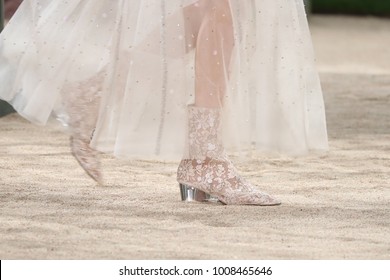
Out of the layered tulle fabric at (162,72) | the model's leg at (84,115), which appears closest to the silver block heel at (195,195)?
the layered tulle fabric at (162,72)

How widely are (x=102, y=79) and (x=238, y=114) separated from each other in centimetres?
42

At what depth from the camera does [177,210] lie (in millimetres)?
3422

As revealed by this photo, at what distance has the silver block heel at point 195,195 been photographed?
3.54 meters

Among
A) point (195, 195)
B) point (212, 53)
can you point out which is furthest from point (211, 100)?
point (195, 195)

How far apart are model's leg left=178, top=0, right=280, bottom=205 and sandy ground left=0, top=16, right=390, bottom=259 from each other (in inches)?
4.0

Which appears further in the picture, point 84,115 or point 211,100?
point 84,115

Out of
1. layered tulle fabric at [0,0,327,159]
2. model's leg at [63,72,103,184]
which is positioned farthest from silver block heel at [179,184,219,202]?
model's leg at [63,72,103,184]

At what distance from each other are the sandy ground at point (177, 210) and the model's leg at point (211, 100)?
0.34ft

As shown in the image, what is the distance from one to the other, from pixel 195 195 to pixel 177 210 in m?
0.14

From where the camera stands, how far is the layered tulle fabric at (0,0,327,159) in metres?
3.39

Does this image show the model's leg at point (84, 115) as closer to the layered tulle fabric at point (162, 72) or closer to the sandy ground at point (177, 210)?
the layered tulle fabric at point (162, 72)

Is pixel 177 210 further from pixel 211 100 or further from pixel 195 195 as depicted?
pixel 211 100

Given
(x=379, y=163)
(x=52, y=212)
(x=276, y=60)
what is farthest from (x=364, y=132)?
(x=52, y=212)

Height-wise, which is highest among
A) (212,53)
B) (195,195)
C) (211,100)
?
(212,53)
